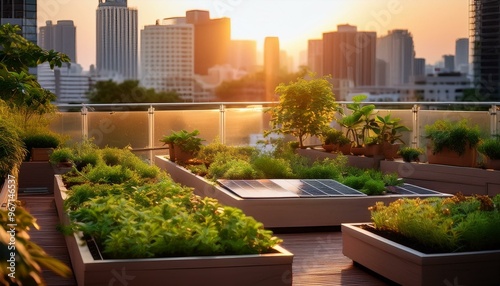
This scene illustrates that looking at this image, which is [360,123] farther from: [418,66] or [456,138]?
[418,66]

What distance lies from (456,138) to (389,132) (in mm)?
1689

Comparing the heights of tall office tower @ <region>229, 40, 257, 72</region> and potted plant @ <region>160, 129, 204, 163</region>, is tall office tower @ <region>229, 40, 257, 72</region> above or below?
above

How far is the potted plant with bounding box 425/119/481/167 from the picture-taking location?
415 inches

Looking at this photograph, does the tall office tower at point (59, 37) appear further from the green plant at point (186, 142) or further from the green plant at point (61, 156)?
the green plant at point (61, 156)

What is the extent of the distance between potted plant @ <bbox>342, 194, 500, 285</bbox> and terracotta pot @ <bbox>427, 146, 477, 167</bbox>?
4.43m

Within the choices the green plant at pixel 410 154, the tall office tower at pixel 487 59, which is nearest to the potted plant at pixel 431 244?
the green plant at pixel 410 154

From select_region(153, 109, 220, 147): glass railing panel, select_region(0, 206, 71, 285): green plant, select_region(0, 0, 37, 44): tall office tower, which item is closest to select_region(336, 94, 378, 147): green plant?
select_region(153, 109, 220, 147): glass railing panel

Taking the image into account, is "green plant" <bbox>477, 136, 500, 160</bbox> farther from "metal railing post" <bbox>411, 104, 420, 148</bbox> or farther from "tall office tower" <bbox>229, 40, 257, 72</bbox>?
"tall office tower" <bbox>229, 40, 257, 72</bbox>

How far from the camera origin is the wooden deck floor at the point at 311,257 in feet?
19.0

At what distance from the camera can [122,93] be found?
61.4m

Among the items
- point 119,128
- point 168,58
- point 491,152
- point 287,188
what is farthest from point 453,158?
point 168,58

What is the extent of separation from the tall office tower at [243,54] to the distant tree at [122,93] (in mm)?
6513

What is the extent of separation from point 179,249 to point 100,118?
9.18m

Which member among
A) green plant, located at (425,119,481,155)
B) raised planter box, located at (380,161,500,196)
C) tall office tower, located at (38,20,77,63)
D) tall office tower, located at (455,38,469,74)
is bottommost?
raised planter box, located at (380,161,500,196)
